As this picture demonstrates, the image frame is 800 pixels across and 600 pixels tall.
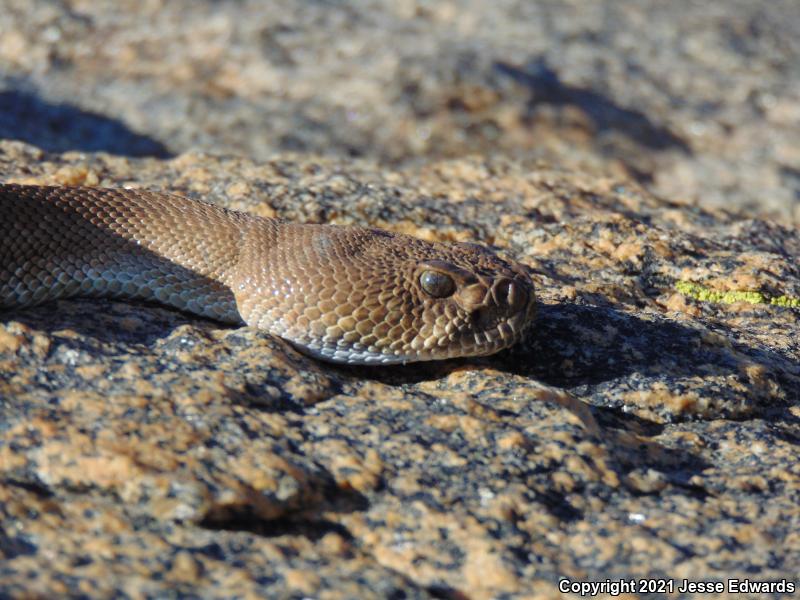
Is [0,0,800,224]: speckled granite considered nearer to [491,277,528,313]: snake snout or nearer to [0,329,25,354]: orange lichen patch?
[491,277,528,313]: snake snout

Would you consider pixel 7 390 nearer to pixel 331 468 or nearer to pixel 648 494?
pixel 331 468

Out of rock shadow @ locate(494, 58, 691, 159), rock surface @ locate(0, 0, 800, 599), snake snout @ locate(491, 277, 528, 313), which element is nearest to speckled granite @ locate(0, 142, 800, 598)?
rock surface @ locate(0, 0, 800, 599)

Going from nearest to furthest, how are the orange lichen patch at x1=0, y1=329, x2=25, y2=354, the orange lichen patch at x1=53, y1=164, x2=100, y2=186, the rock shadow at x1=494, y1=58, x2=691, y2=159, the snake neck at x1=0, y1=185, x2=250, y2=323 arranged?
the orange lichen patch at x1=0, y1=329, x2=25, y2=354
the snake neck at x1=0, y1=185, x2=250, y2=323
the orange lichen patch at x1=53, y1=164, x2=100, y2=186
the rock shadow at x1=494, y1=58, x2=691, y2=159

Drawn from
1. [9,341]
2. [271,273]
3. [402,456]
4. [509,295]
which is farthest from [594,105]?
[9,341]

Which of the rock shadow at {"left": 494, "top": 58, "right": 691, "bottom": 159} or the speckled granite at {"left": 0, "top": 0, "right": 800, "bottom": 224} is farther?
the rock shadow at {"left": 494, "top": 58, "right": 691, "bottom": 159}

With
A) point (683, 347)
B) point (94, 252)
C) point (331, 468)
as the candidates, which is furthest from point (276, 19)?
point (331, 468)

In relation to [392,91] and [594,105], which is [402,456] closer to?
[392,91]

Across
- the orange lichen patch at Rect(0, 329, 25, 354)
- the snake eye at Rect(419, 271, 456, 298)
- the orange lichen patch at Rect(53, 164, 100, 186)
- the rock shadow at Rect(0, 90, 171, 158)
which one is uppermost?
the snake eye at Rect(419, 271, 456, 298)
